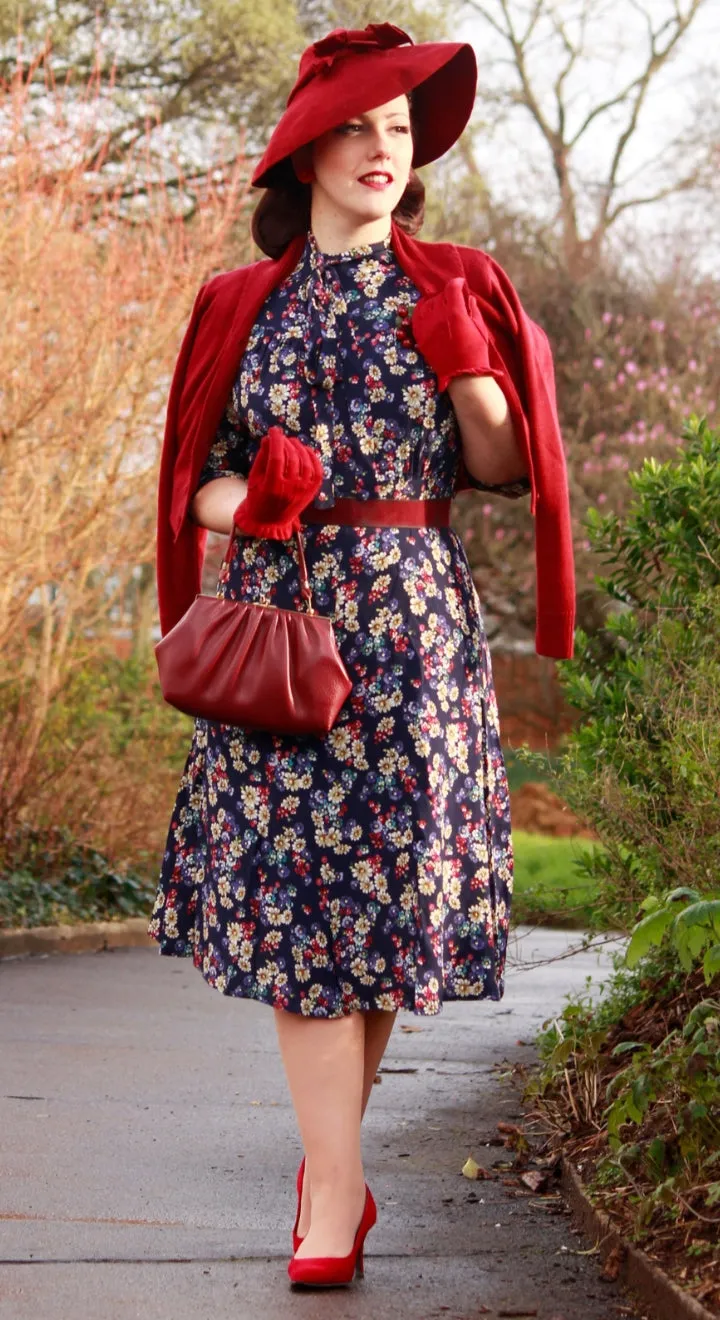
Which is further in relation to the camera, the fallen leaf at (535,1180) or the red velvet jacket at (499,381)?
the fallen leaf at (535,1180)

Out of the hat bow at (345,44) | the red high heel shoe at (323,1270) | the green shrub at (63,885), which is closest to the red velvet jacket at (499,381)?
the hat bow at (345,44)

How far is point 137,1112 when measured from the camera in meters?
4.94

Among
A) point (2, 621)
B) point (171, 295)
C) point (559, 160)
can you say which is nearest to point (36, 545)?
point (2, 621)

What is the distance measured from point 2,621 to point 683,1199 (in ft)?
20.7

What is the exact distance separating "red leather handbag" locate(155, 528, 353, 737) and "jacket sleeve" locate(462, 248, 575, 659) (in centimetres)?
50

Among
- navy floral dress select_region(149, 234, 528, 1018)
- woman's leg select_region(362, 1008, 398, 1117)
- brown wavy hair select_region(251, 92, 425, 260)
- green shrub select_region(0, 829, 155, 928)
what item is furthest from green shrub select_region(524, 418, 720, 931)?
green shrub select_region(0, 829, 155, 928)

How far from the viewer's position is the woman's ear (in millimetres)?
3572

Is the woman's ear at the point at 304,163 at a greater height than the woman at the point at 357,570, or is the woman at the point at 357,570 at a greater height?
the woman's ear at the point at 304,163

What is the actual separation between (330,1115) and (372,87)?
6.21ft

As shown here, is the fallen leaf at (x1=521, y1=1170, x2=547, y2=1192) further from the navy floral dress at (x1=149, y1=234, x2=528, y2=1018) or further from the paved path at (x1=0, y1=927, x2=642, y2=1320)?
the navy floral dress at (x1=149, y1=234, x2=528, y2=1018)

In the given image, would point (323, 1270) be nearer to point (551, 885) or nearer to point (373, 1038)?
point (373, 1038)

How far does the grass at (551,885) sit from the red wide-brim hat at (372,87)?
7.04ft

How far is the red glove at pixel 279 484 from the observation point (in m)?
3.21

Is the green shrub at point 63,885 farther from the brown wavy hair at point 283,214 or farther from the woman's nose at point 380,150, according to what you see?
the woman's nose at point 380,150
